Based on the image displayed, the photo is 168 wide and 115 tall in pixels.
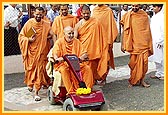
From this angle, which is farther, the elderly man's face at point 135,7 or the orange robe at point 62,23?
the elderly man's face at point 135,7

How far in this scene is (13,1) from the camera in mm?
4281

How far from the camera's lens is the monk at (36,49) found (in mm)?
6312

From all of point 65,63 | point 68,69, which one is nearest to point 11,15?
point 65,63

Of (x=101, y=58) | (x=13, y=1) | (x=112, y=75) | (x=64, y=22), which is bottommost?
(x=112, y=75)

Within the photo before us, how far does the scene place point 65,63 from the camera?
5.68m

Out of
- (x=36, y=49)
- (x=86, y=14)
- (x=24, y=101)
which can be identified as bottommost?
(x=24, y=101)

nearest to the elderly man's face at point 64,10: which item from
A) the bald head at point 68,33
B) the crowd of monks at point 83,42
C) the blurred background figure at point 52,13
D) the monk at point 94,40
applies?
the crowd of monks at point 83,42

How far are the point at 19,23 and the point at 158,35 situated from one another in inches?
125

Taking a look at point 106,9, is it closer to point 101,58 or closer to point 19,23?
point 101,58

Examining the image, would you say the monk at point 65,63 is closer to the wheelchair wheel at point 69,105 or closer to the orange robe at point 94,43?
the wheelchair wheel at point 69,105

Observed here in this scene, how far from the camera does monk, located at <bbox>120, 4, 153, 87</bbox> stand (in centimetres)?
698

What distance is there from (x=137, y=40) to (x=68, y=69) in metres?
1.91

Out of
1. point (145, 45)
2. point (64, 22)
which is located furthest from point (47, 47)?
point (145, 45)

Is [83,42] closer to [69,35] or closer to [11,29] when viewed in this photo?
[69,35]
